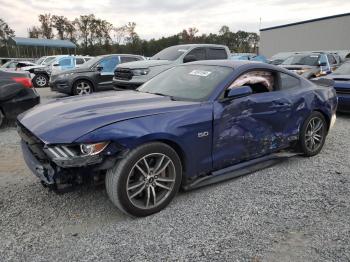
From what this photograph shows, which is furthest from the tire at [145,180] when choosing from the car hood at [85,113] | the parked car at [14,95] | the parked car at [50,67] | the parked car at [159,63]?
the parked car at [50,67]

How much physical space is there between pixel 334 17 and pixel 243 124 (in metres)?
33.1

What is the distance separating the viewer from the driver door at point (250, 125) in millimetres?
3883

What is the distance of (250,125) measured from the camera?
164 inches

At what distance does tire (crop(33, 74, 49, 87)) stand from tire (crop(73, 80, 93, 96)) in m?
7.64

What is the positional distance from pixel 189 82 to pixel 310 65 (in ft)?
32.4

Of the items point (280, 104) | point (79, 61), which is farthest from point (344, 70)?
point (79, 61)

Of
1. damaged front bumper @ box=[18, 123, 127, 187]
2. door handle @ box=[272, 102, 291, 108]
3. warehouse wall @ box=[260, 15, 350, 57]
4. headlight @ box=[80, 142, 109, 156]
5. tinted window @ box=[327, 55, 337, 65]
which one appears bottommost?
damaged front bumper @ box=[18, 123, 127, 187]

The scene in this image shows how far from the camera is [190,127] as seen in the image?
3.60 metres

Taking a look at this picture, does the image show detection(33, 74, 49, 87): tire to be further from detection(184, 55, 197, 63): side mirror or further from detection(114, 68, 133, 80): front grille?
detection(184, 55, 197, 63): side mirror

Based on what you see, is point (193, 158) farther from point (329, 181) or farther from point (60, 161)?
point (329, 181)

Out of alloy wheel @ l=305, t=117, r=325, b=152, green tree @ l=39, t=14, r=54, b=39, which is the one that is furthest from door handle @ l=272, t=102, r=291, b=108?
green tree @ l=39, t=14, r=54, b=39

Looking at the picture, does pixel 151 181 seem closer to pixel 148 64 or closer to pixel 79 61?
pixel 148 64

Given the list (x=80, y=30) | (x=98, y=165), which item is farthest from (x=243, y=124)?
(x=80, y=30)

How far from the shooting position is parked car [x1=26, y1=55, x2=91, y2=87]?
18094 millimetres
